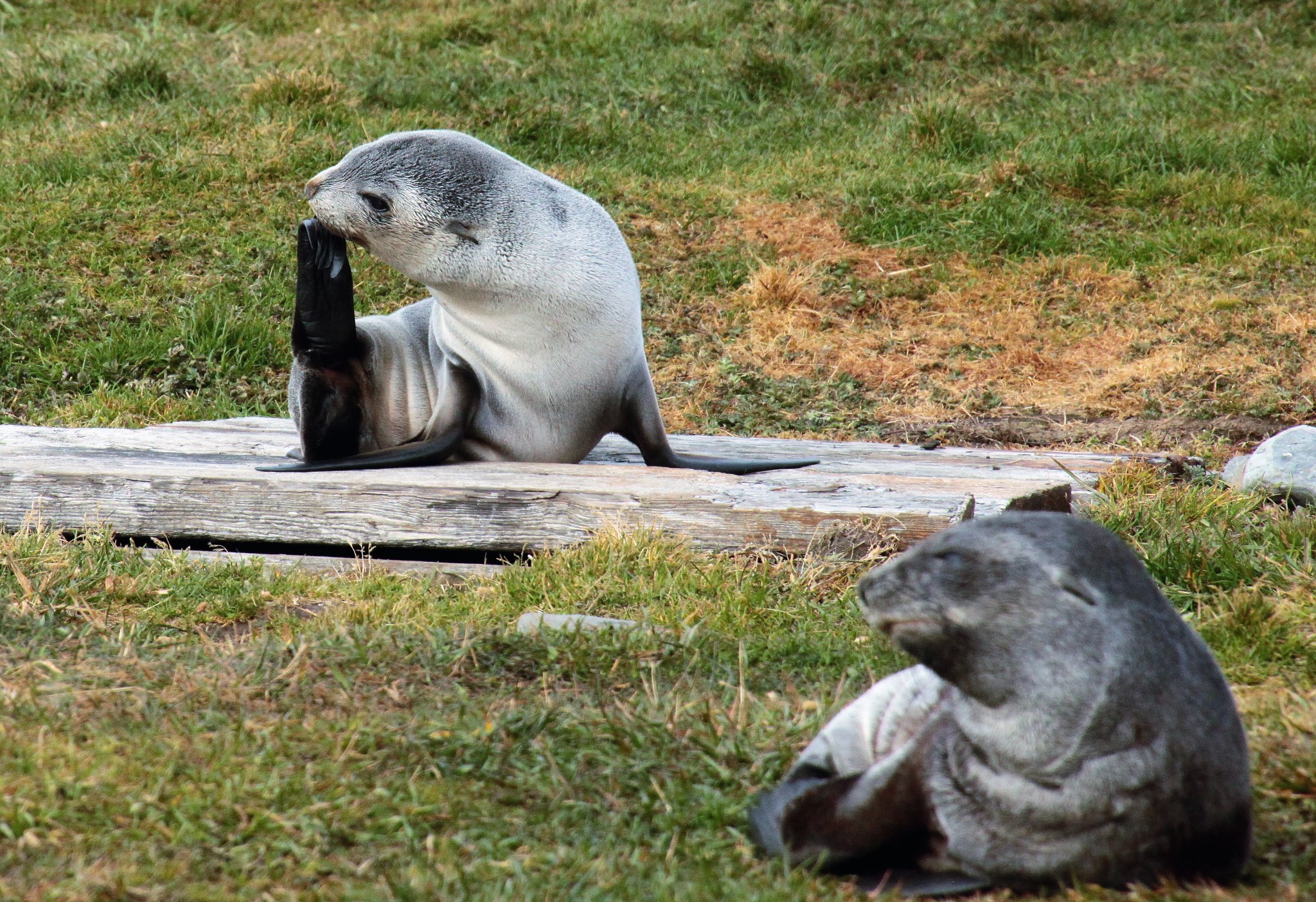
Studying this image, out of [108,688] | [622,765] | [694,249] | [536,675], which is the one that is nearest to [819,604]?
[536,675]

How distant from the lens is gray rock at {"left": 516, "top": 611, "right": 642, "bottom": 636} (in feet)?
12.3

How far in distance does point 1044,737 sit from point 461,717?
4.40ft

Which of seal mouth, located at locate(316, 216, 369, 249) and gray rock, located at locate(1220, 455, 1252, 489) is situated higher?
seal mouth, located at locate(316, 216, 369, 249)

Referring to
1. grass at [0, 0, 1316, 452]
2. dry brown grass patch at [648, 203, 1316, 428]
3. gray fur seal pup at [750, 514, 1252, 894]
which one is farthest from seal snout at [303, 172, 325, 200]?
gray fur seal pup at [750, 514, 1252, 894]

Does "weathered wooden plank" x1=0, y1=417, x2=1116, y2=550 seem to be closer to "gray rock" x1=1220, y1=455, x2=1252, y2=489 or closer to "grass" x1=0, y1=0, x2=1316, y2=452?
"gray rock" x1=1220, y1=455, x2=1252, y2=489

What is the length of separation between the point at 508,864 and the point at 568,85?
9.06 metres

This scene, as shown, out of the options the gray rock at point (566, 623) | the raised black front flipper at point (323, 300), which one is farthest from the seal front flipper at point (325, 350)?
the gray rock at point (566, 623)

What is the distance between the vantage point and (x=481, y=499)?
4.56 meters

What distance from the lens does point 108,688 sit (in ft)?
10.8

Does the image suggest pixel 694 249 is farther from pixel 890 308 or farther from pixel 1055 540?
pixel 1055 540

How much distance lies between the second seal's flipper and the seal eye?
3.42ft

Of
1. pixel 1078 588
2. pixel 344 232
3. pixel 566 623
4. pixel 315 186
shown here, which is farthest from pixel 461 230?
pixel 1078 588

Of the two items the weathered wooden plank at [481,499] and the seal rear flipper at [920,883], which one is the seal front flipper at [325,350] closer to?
the weathered wooden plank at [481,499]

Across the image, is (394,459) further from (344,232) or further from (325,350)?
(344,232)
